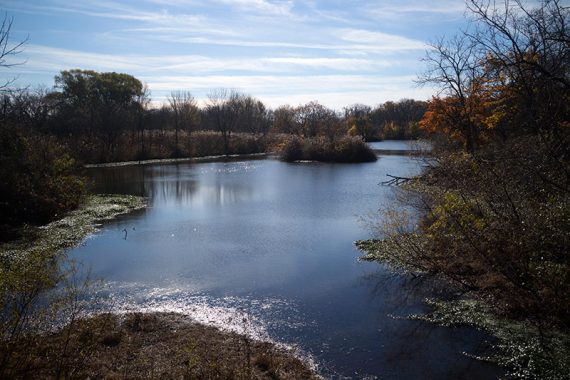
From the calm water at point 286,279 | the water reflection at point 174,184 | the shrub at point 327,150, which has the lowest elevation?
the calm water at point 286,279

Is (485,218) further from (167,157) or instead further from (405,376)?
(167,157)

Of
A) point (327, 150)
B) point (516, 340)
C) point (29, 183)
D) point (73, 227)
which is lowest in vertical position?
point (516, 340)


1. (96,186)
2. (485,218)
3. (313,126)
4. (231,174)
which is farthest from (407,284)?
(313,126)

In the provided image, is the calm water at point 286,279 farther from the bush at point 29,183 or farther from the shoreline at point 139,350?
the bush at point 29,183

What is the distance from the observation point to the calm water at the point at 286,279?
7.61 metres

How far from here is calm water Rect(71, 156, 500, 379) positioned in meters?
7.61

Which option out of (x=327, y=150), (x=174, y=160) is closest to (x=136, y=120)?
(x=174, y=160)

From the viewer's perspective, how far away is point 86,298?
9906 mm

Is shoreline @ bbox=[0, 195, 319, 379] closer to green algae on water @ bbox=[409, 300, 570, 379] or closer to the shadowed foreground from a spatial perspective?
the shadowed foreground

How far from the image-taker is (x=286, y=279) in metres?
11.1

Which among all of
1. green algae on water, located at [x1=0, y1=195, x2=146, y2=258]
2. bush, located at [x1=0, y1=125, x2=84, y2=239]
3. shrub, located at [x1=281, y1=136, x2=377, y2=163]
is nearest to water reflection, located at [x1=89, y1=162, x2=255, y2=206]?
green algae on water, located at [x1=0, y1=195, x2=146, y2=258]

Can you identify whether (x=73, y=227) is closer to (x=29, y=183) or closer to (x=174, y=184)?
(x=29, y=183)

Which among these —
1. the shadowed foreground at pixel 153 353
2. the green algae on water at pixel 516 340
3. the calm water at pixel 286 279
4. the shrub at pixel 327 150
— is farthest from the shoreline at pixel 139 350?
the shrub at pixel 327 150

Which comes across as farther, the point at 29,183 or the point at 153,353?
the point at 29,183
